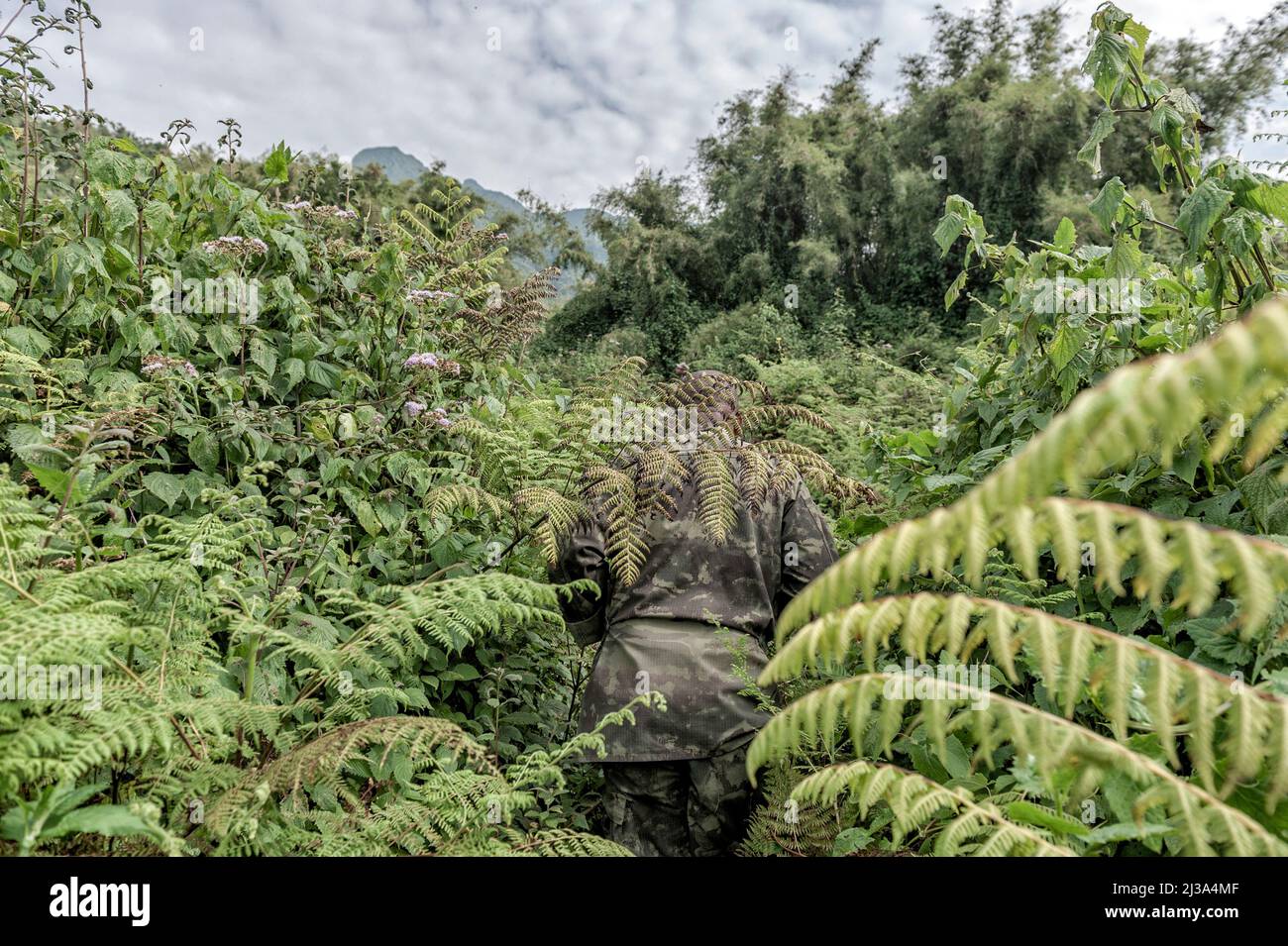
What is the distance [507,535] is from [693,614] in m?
0.86

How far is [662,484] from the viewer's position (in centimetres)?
282

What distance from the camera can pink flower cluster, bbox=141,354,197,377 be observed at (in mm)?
2646

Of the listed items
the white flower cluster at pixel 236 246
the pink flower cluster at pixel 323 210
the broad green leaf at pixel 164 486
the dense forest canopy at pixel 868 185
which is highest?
the dense forest canopy at pixel 868 185

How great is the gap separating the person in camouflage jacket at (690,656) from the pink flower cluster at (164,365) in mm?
1520

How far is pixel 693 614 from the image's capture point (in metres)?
2.79

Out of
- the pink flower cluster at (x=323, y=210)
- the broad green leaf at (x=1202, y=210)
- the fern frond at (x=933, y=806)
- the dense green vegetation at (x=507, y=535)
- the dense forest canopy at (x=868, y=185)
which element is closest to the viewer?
the dense green vegetation at (x=507, y=535)

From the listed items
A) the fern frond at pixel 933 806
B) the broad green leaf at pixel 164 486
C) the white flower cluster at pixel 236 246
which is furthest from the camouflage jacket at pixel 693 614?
the white flower cluster at pixel 236 246

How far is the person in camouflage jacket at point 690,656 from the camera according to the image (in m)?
2.67

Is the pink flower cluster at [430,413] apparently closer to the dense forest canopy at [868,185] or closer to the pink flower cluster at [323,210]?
the pink flower cluster at [323,210]

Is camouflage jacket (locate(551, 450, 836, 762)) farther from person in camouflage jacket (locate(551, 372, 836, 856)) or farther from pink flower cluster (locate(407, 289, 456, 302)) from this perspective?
pink flower cluster (locate(407, 289, 456, 302))

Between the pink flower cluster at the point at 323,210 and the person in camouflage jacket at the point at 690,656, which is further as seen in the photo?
the pink flower cluster at the point at 323,210

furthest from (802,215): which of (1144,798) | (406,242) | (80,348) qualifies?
(1144,798)
